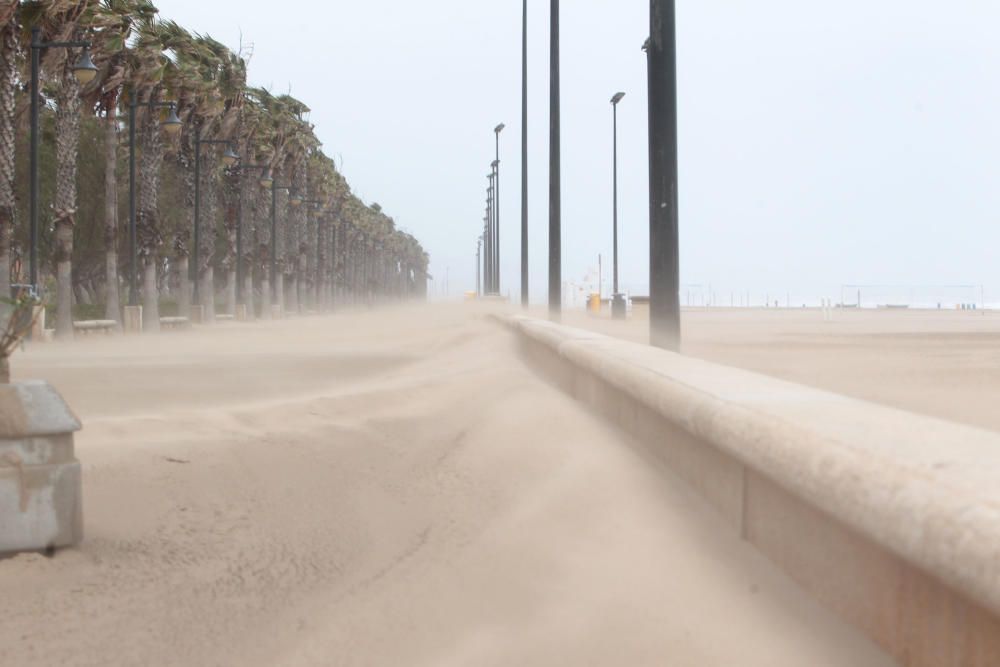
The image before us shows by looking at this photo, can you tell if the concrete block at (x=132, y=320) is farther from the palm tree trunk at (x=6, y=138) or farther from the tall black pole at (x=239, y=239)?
the tall black pole at (x=239, y=239)

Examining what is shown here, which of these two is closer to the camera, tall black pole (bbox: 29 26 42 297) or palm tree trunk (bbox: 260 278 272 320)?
tall black pole (bbox: 29 26 42 297)

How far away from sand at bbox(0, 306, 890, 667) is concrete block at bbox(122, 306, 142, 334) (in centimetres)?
2729

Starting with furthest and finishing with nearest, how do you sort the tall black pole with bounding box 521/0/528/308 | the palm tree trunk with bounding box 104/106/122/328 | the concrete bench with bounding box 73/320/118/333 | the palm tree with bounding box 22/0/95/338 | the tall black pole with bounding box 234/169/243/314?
the tall black pole with bounding box 234/169/243/314, the tall black pole with bounding box 521/0/528/308, the palm tree trunk with bounding box 104/106/122/328, the concrete bench with bounding box 73/320/118/333, the palm tree with bounding box 22/0/95/338

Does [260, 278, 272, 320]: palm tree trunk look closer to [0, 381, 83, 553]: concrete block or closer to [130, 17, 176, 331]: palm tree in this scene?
[130, 17, 176, 331]: palm tree

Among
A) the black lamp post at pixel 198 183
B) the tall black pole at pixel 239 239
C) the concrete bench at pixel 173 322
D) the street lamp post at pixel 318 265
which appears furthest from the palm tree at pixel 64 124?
the street lamp post at pixel 318 265

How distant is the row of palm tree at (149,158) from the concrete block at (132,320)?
1.20 ft

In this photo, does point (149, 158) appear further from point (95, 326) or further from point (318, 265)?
point (318, 265)

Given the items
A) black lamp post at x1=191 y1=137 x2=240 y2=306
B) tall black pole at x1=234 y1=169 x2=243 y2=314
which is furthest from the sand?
tall black pole at x1=234 y1=169 x2=243 y2=314

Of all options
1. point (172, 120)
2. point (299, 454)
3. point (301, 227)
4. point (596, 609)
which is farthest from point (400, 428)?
point (301, 227)

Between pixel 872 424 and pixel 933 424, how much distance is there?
8.4 inches

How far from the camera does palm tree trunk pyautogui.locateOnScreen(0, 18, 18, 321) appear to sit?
2719cm

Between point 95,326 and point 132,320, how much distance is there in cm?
307

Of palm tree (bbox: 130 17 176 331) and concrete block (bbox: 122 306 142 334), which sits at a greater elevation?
palm tree (bbox: 130 17 176 331)

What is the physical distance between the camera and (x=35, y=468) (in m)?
4.39
